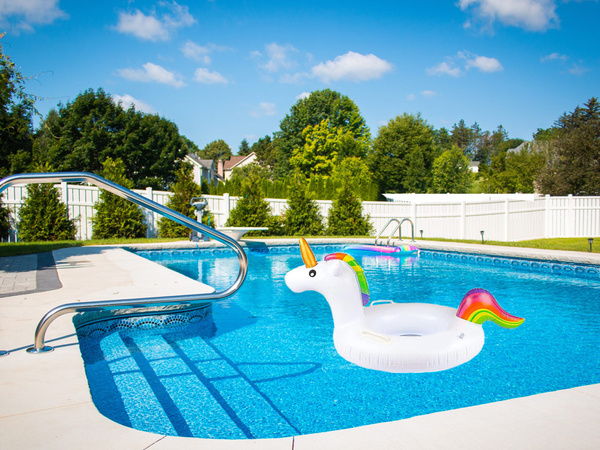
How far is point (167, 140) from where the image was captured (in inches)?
1357

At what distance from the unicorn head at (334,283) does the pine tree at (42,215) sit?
1250 cm

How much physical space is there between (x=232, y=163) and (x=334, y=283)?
69.9 meters

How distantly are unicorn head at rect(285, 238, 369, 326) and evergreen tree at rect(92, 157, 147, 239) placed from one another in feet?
39.6

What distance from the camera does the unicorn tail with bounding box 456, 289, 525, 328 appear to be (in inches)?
143

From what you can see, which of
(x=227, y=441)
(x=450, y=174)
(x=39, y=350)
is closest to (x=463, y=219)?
(x=39, y=350)

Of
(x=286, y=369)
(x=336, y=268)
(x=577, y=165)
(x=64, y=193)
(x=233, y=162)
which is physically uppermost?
(x=233, y=162)

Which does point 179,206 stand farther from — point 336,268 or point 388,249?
point 336,268

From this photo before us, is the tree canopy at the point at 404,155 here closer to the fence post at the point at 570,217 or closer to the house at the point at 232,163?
the fence post at the point at 570,217

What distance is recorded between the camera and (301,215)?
16547 millimetres

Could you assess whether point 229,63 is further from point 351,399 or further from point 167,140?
point 351,399

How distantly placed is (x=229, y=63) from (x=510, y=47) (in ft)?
58.2

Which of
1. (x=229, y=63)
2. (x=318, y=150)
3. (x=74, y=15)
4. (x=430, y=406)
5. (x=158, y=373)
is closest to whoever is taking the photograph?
(x=430, y=406)

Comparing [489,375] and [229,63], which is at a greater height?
[229,63]

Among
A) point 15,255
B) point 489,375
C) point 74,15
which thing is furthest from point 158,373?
point 74,15
